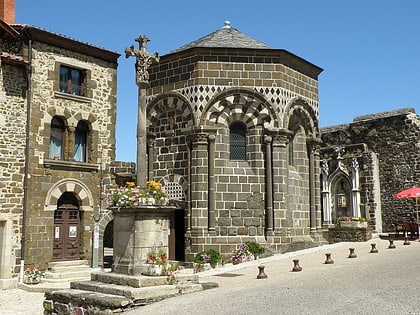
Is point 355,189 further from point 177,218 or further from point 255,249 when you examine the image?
point 177,218

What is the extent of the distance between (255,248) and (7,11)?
41.5 ft

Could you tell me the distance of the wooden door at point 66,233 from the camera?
16938mm

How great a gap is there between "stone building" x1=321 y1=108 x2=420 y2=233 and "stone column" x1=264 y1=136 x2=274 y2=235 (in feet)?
32.2

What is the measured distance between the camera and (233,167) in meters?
15.5

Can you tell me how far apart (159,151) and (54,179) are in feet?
12.7

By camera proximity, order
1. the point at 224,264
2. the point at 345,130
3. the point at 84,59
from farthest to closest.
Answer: the point at 345,130 < the point at 84,59 < the point at 224,264

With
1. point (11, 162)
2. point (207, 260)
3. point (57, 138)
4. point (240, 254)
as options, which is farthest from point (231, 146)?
point (11, 162)

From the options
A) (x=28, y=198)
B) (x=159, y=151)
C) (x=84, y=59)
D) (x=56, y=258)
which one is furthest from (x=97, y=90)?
(x=56, y=258)

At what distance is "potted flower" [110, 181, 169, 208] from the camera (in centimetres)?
920

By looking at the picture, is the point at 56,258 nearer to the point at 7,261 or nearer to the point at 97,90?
the point at 7,261

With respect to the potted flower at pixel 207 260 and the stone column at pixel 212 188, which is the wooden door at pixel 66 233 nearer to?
the potted flower at pixel 207 260

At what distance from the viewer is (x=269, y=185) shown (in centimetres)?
1530

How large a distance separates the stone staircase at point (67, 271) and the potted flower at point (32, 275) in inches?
9.7

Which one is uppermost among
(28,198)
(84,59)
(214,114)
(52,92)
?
(84,59)
